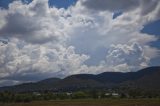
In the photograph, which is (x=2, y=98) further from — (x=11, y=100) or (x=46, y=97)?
(x=46, y=97)

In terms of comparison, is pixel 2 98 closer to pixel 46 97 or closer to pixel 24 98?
pixel 24 98

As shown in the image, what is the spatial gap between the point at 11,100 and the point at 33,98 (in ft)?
43.6

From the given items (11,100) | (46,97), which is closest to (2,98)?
(11,100)

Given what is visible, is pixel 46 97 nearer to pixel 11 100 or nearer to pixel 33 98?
pixel 33 98

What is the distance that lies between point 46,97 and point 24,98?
16505 mm

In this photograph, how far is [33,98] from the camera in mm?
193500

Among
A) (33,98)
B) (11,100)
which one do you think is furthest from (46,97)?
(11,100)

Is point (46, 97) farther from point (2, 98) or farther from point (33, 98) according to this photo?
point (2, 98)

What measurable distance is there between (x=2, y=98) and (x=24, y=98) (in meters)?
14.2

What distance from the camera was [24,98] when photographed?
188 meters

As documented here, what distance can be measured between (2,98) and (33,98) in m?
18.2

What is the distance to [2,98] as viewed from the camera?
19125 centimetres
